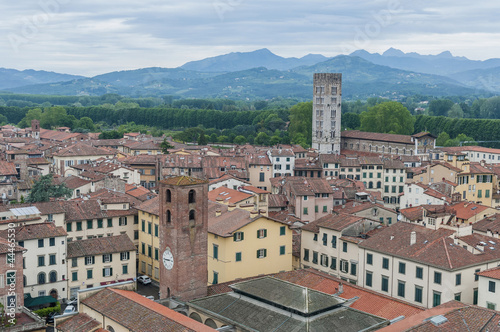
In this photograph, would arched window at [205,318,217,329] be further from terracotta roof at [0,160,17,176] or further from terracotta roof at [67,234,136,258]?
terracotta roof at [0,160,17,176]

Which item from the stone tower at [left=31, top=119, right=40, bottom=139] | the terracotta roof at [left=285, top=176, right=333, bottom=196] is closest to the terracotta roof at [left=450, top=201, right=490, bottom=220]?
the terracotta roof at [left=285, top=176, right=333, bottom=196]

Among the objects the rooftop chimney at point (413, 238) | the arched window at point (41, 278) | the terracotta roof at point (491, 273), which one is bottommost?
the arched window at point (41, 278)

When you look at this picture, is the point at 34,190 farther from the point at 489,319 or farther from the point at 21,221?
the point at 489,319

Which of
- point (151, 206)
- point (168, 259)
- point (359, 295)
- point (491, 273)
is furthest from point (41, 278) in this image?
point (491, 273)

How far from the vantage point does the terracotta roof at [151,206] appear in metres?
47.9

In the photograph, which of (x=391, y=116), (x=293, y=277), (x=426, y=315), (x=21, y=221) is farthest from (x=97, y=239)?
(x=391, y=116)

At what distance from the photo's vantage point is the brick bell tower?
111ft

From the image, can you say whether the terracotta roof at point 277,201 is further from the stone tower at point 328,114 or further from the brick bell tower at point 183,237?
the stone tower at point 328,114

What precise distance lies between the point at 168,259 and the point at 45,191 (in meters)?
29.4

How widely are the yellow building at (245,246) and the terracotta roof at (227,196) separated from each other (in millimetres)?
7196

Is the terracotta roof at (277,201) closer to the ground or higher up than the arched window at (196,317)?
higher up

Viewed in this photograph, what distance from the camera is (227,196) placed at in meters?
53.5

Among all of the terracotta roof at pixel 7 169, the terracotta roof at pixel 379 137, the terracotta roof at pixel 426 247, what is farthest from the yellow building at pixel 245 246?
the terracotta roof at pixel 379 137

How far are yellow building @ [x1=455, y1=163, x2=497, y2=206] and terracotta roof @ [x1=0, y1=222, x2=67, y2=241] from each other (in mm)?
39958
